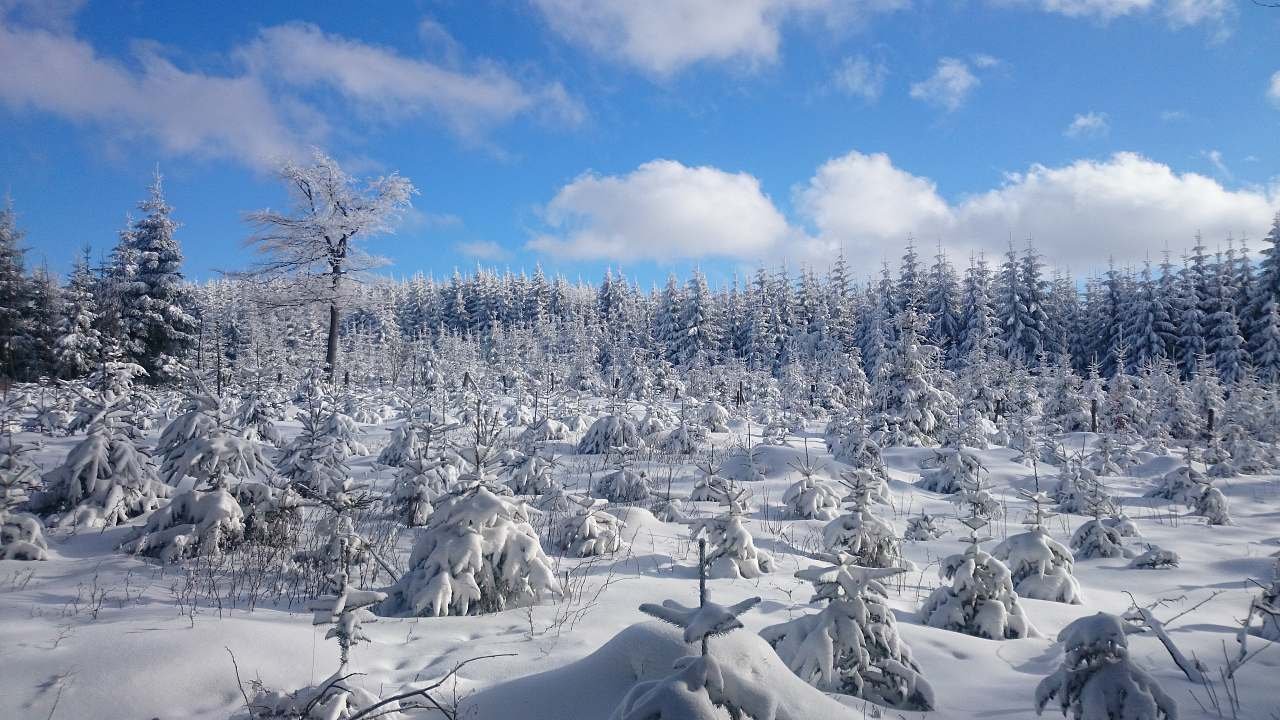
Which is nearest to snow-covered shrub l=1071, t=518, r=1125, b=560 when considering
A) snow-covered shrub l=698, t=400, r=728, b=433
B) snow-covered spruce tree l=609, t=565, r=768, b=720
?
snow-covered spruce tree l=609, t=565, r=768, b=720

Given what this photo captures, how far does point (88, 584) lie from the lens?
4.95 meters

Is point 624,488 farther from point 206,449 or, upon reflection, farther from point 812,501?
point 206,449

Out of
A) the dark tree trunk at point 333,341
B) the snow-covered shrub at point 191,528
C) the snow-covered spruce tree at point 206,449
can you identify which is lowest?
the snow-covered shrub at point 191,528

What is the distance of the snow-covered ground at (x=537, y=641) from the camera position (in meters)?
2.96

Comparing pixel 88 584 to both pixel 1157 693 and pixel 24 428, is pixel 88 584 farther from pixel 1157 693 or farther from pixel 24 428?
pixel 24 428

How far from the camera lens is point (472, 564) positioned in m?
4.68

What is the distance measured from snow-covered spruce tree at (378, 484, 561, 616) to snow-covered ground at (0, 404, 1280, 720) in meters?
0.19

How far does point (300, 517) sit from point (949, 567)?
6.62 meters

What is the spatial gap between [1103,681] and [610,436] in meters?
12.1

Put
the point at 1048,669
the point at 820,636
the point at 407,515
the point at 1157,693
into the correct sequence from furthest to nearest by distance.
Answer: the point at 407,515 → the point at 1048,669 → the point at 820,636 → the point at 1157,693

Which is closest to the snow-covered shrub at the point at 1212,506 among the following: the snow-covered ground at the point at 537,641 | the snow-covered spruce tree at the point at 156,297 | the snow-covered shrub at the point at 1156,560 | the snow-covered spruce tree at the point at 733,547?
the snow-covered ground at the point at 537,641

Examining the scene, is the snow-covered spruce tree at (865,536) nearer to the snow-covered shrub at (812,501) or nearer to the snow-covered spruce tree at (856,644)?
the snow-covered spruce tree at (856,644)

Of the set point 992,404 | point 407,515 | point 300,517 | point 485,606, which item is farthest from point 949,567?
point 992,404

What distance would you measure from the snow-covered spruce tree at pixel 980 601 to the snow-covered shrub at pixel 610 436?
381 inches
